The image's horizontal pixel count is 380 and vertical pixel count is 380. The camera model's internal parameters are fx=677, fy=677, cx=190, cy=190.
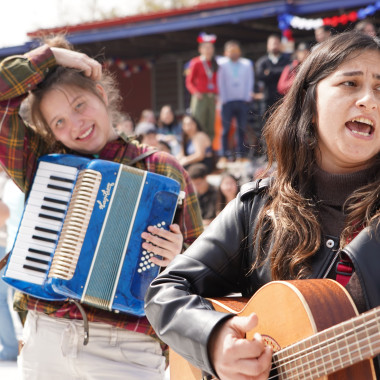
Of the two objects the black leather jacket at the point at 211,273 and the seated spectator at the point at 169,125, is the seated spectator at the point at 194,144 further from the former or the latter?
the black leather jacket at the point at 211,273

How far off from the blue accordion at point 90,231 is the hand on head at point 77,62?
494 millimetres

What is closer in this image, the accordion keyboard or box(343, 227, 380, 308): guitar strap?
box(343, 227, 380, 308): guitar strap

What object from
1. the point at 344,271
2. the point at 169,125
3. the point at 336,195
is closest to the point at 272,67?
the point at 169,125

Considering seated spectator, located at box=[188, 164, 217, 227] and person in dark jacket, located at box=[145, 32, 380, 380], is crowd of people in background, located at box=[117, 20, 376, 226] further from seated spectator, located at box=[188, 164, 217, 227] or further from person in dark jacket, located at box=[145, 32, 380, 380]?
person in dark jacket, located at box=[145, 32, 380, 380]

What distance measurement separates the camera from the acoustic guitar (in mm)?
1679

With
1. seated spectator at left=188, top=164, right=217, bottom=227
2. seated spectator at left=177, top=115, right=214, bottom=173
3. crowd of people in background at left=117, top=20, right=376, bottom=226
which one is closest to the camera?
seated spectator at left=188, top=164, right=217, bottom=227

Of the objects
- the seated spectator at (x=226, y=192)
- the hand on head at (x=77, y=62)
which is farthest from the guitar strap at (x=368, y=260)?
the seated spectator at (x=226, y=192)

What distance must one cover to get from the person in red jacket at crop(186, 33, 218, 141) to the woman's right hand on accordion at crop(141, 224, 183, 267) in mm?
9182

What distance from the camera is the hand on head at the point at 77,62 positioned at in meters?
3.30

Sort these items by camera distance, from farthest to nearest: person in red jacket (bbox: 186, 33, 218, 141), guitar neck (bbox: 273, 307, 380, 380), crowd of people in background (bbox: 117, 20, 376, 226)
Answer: person in red jacket (bbox: 186, 33, 218, 141) < crowd of people in background (bbox: 117, 20, 376, 226) < guitar neck (bbox: 273, 307, 380, 380)

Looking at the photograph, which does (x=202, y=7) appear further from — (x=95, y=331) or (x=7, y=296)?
(x=95, y=331)

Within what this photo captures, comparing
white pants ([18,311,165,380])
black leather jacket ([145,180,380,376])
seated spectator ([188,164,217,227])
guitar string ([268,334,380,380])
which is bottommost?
seated spectator ([188,164,217,227])

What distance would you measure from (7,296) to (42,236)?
272 centimetres

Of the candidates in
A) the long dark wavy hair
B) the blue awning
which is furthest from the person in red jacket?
the long dark wavy hair
